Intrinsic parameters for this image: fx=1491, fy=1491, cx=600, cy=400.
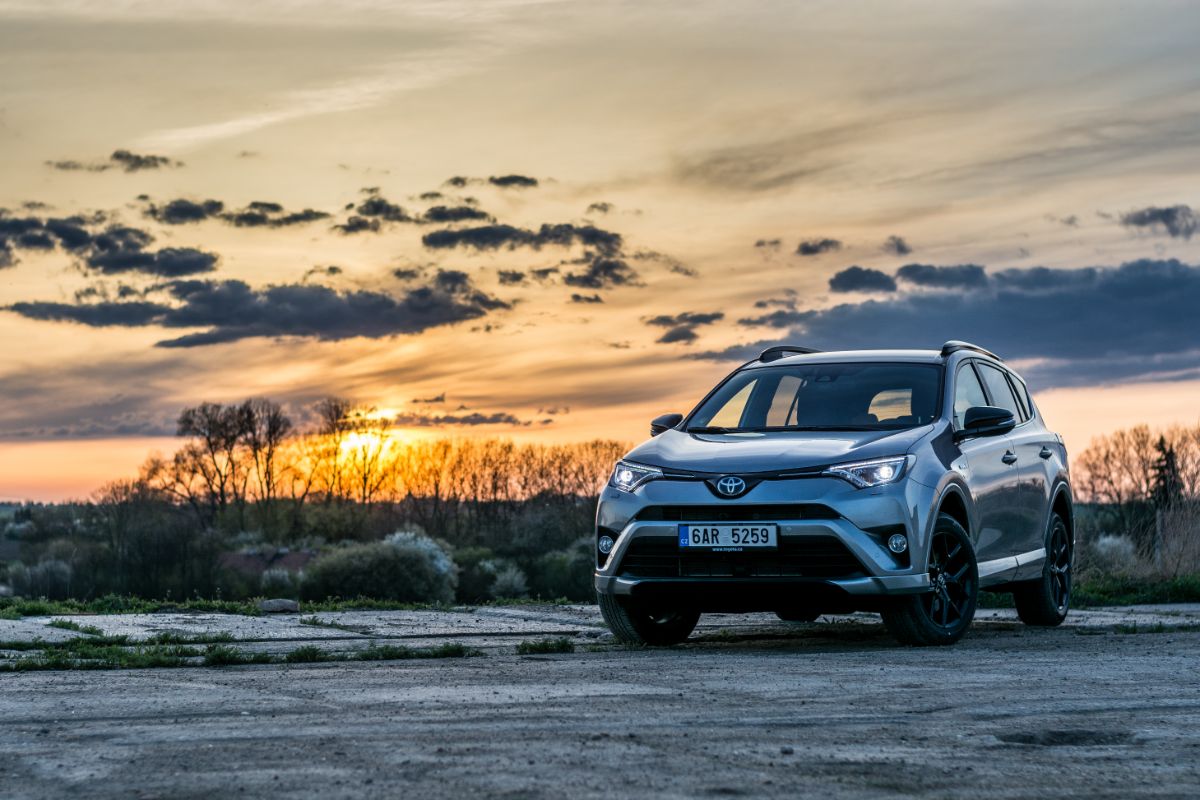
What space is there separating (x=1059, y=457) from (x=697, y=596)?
15.4 ft

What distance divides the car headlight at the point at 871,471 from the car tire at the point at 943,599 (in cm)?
56

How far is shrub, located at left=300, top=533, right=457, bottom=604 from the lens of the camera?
56344 millimetres

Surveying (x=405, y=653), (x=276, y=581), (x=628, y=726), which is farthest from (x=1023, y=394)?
(x=276, y=581)

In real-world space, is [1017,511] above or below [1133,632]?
above

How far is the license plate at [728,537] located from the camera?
9055mm

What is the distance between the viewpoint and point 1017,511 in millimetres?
11273

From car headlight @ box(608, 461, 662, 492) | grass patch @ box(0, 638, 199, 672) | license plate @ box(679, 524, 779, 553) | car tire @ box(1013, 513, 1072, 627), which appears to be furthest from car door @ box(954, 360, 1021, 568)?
grass patch @ box(0, 638, 199, 672)

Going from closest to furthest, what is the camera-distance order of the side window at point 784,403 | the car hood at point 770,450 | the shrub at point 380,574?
the car hood at point 770,450 → the side window at point 784,403 → the shrub at point 380,574

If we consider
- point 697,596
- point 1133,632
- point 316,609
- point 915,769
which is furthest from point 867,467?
point 316,609

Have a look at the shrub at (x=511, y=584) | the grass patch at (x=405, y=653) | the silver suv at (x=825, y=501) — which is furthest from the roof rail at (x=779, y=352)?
the shrub at (x=511, y=584)

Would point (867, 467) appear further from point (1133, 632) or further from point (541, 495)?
point (541, 495)

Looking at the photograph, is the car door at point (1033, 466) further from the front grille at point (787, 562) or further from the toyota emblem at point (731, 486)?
the toyota emblem at point (731, 486)

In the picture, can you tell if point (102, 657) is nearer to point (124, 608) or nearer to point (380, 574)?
point (124, 608)

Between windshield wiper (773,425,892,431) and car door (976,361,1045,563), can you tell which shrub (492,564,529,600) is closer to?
car door (976,361,1045,563)
